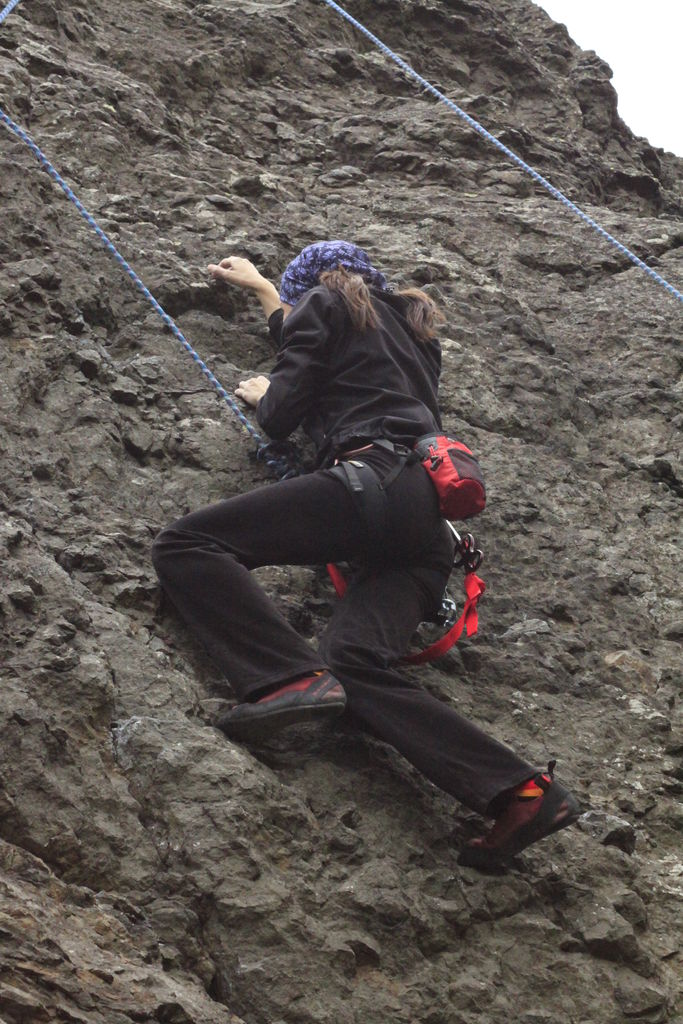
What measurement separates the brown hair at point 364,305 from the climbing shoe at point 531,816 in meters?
1.82

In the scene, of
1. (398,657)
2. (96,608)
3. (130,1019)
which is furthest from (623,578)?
(130,1019)

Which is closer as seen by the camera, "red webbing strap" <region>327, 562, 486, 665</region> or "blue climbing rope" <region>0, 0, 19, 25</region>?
"red webbing strap" <region>327, 562, 486, 665</region>

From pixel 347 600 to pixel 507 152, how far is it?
4291 millimetres

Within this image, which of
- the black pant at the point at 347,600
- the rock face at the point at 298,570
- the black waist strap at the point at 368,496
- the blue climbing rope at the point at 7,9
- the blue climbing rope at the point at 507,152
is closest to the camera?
the rock face at the point at 298,570

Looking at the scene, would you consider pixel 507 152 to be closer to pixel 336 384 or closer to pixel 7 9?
pixel 7 9

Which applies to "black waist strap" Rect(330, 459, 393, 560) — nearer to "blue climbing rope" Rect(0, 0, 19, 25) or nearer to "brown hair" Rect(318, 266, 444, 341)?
"brown hair" Rect(318, 266, 444, 341)

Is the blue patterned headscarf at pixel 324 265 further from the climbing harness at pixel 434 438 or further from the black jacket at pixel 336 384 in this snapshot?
the climbing harness at pixel 434 438

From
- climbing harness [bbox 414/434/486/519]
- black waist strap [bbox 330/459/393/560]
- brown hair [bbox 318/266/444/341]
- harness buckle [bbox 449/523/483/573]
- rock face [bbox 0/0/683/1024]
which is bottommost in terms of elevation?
rock face [bbox 0/0/683/1024]

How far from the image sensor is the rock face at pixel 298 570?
369 cm

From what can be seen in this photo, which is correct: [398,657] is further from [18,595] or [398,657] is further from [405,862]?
[18,595]

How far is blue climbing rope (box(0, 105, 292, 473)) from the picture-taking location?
534 centimetres

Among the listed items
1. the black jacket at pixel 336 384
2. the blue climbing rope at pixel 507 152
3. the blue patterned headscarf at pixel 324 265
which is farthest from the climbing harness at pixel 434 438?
the blue patterned headscarf at pixel 324 265

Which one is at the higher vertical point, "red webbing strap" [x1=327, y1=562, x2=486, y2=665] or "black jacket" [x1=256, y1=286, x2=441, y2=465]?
"black jacket" [x1=256, y1=286, x2=441, y2=465]

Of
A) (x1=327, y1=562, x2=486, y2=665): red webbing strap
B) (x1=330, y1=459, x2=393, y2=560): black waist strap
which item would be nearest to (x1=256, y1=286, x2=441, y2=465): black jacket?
(x1=330, y1=459, x2=393, y2=560): black waist strap
